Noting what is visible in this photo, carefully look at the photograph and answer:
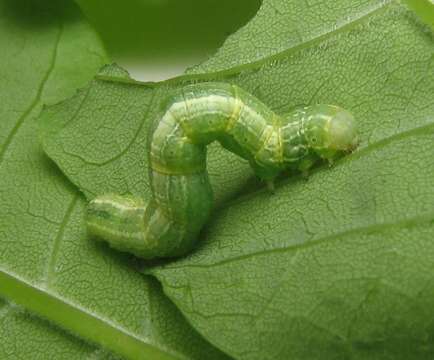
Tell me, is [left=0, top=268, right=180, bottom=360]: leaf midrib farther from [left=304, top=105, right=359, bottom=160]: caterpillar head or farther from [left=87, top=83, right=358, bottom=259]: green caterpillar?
[left=304, top=105, right=359, bottom=160]: caterpillar head

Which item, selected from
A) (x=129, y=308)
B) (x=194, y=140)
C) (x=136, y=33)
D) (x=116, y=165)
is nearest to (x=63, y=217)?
(x=116, y=165)

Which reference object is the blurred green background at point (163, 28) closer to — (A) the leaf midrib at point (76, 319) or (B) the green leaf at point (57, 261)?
(B) the green leaf at point (57, 261)

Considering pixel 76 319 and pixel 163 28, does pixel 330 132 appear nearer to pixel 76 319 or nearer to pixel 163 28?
pixel 76 319

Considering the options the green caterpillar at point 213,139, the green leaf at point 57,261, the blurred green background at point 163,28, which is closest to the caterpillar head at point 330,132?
the green caterpillar at point 213,139

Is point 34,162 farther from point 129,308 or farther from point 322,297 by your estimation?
point 322,297

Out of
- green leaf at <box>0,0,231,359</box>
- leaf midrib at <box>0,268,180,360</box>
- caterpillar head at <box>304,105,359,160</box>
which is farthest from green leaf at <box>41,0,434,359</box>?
leaf midrib at <box>0,268,180,360</box>

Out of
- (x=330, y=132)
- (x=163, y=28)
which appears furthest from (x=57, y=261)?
(x=163, y=28)
